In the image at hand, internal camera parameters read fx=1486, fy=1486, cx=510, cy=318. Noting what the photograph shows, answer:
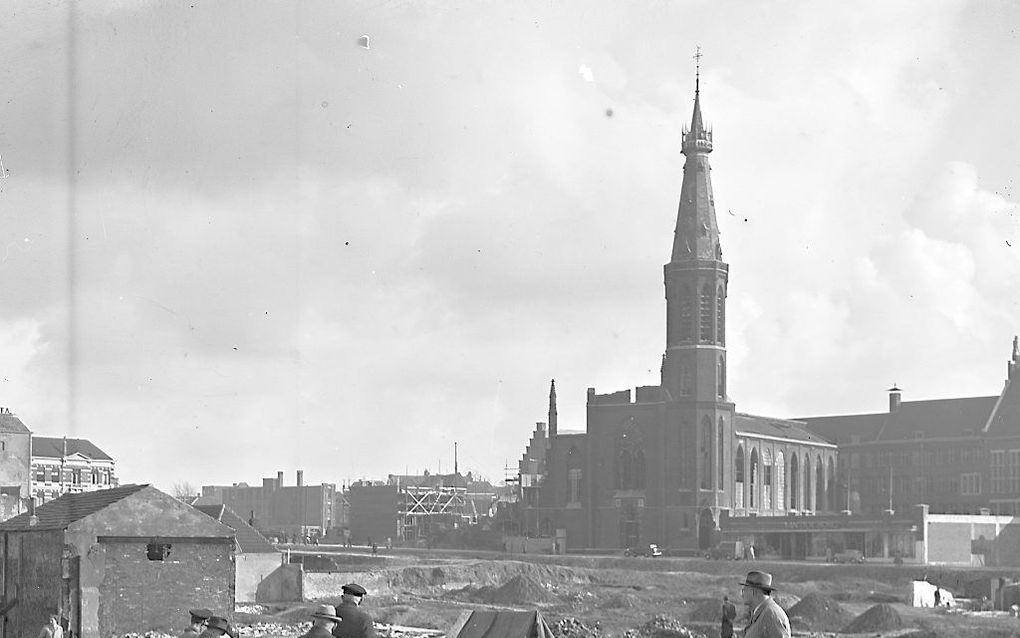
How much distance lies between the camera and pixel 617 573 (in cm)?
6819

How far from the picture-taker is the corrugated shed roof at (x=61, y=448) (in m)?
108

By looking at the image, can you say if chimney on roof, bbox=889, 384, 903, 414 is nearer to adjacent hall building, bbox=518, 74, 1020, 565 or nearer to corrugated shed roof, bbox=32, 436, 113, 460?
adjacent hall building, bbox=518, 74, 1020, 565

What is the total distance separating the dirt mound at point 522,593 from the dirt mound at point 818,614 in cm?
1324

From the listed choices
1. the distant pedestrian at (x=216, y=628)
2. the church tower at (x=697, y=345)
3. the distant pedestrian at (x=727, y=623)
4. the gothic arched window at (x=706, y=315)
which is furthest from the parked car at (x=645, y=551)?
the distant pedestrian at (x=216, y=628)

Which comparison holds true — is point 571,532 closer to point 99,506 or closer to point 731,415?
point 731,415

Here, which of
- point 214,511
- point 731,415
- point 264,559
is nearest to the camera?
point 264,559

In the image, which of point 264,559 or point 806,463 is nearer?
point 264,559

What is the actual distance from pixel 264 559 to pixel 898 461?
62474mm

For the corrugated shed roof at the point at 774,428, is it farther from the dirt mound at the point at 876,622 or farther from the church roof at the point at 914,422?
the dirt mound at the point at 876,622

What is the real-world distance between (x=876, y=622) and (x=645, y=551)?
146ft

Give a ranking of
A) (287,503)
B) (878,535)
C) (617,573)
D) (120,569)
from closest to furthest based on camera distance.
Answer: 1. (120,569)
2. (617,573)
3. (878,535)
4. (287,503)

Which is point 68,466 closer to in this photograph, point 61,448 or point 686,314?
point 61,448

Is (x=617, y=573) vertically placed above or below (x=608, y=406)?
below

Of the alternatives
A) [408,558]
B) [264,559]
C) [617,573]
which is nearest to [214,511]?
[264,559]
